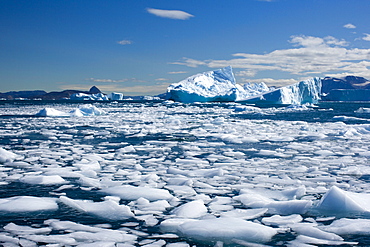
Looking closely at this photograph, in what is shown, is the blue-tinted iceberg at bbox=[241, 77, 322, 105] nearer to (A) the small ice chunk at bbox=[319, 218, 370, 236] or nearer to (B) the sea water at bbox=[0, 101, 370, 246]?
(B) the sea water at bbox=[0, 101, 370, 246]

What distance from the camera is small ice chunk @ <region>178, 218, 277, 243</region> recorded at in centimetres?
243

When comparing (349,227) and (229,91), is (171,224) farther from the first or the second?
(229,91)

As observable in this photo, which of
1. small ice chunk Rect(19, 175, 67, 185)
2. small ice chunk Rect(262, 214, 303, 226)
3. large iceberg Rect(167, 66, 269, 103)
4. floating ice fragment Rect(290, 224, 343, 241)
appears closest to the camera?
floating ice fragment Rect(290, 224, 343, 241)

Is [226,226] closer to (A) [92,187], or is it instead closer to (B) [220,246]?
(B) [220,246]

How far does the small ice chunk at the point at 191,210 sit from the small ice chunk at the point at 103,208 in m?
0.45

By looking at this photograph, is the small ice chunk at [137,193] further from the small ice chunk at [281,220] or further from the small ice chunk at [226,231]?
the small ice chunk at [281,220]

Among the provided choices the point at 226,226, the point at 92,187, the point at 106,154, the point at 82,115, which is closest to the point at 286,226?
the point at 226,226

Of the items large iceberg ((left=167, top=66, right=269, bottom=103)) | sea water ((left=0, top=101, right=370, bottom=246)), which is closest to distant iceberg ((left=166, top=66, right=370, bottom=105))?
large iceberg ((left=167, top=66, right=269, bottom=103))

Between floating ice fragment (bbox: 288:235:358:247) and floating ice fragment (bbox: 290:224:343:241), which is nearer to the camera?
floating ice fragment (bbox: 288:235:358:247)

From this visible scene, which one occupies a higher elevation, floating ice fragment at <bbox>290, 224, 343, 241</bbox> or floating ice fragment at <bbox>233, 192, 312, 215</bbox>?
floating ice fragment at <bbox>233, 192, 312, 215</bbox>

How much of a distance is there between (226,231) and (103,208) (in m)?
1.26

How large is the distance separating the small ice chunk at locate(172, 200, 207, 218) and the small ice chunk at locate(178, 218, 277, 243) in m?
0.27

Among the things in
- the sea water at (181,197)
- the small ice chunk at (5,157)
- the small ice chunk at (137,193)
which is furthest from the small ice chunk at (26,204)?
the small ice chunk at (5,157)

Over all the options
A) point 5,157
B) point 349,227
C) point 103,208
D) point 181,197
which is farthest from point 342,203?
point 5,157
